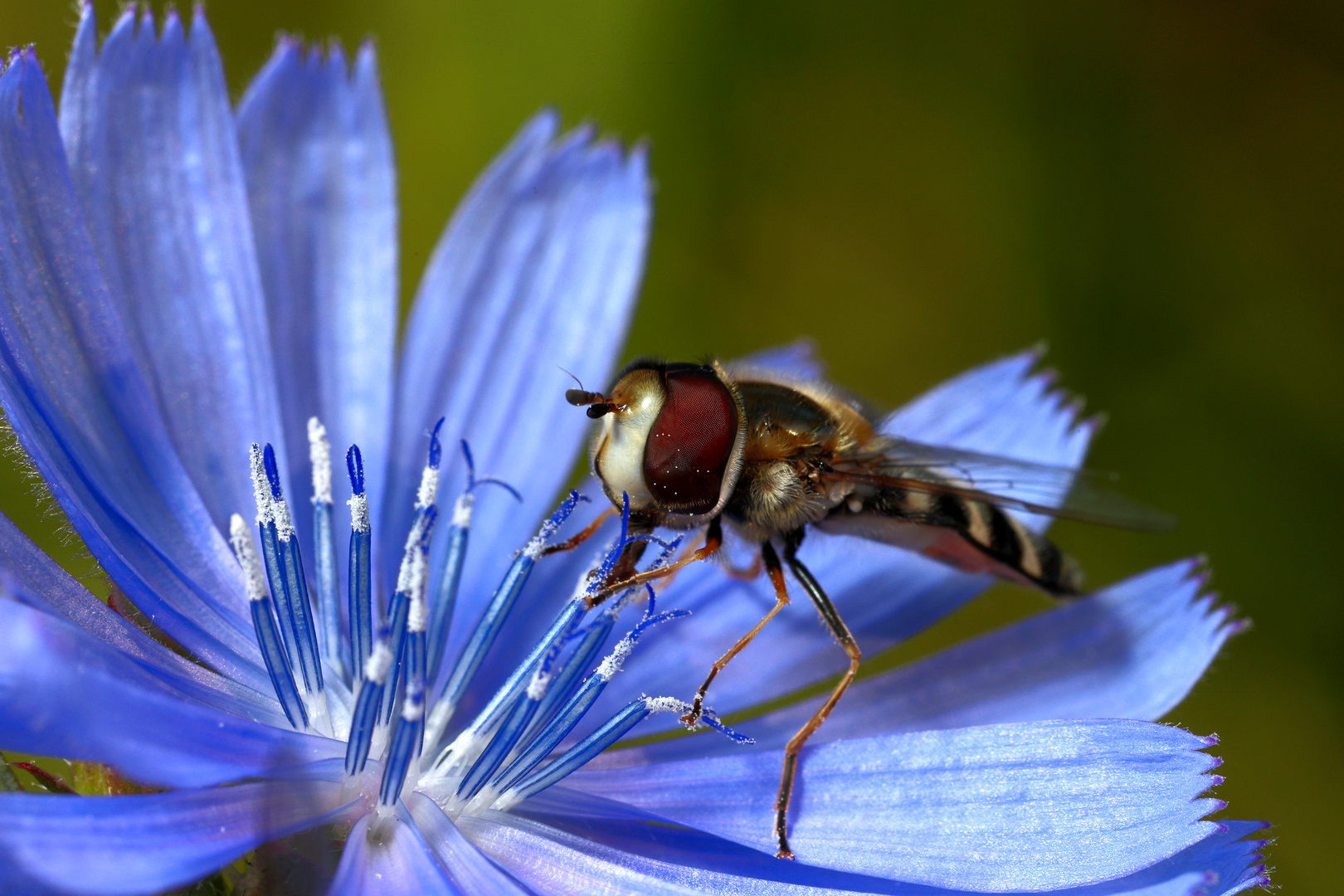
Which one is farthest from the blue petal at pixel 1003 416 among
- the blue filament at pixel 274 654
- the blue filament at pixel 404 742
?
the blue filament at pixel 274 654

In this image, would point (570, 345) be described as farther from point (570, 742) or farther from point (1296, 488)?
point (1296, 488)

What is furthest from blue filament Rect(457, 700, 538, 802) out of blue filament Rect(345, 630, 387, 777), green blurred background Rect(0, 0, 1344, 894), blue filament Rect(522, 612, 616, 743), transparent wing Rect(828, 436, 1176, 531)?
green blurred background Rect(0, 0, 1344, 894)

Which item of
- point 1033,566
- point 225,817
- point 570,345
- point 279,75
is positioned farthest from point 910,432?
point 225,817

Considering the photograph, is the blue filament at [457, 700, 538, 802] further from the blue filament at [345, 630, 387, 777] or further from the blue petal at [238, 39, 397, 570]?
the blue petal at [238, 39, 397, 570]

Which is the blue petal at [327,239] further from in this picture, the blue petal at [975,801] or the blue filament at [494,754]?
the blue petal at [975,801]

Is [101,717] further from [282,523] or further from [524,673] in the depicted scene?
[524,673]

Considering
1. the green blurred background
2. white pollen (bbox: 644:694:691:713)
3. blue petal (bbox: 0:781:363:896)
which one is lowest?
blue petal (bbox: 0:781:363:896)
